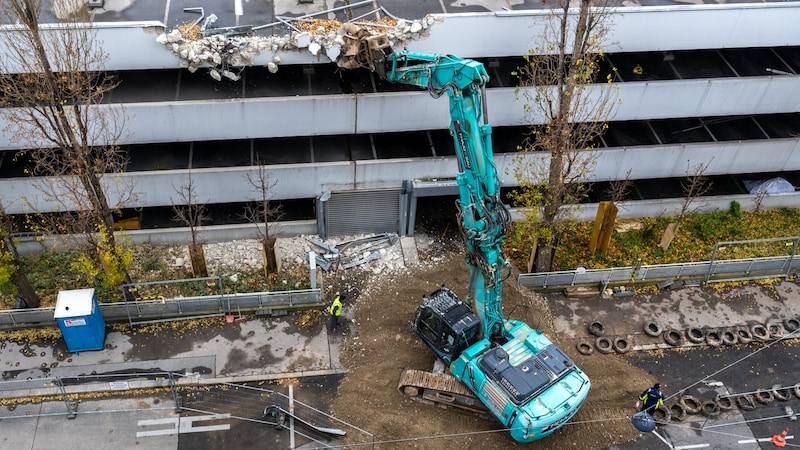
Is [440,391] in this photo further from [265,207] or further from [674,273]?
[674,273]

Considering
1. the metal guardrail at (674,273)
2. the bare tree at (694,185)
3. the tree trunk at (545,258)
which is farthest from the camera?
the bare tree at (694,185)

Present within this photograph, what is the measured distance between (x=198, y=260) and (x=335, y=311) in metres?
6.75

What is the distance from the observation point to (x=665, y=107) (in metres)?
33.0

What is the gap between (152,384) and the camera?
28.8m

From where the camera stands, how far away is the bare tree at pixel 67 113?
25125 millimetres

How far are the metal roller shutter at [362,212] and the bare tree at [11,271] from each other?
13019 mm

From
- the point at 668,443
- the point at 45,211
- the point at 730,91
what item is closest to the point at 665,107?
the point at 730,91

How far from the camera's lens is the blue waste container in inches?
1131

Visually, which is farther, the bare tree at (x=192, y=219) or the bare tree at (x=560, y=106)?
the bare tree at (x=192, y=219)

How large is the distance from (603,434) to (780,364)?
30.4 ft

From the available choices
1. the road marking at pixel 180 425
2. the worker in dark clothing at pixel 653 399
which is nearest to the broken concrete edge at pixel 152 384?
the road marking at pixel 180 425

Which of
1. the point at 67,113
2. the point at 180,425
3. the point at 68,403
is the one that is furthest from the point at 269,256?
the point at 67,113

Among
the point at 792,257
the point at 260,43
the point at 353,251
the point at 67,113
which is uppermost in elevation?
the point at 260,43

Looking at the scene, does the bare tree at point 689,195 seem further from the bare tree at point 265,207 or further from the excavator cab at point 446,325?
A: the bare tree at point 265,207
